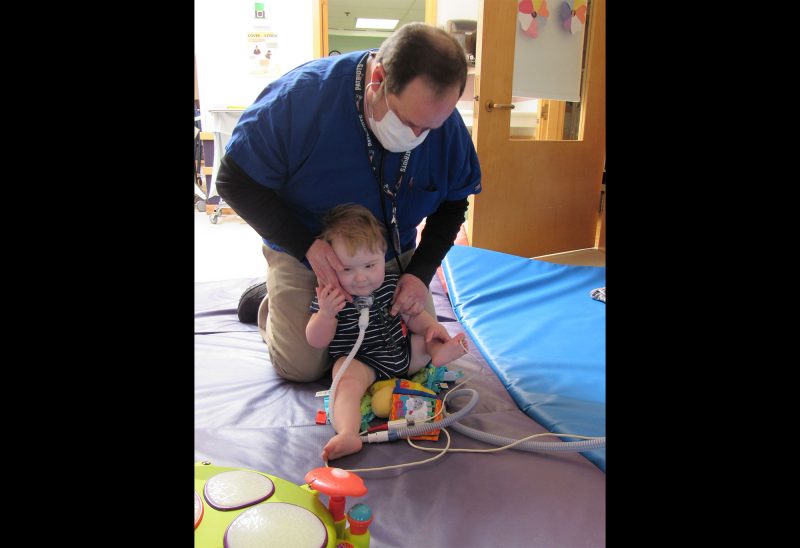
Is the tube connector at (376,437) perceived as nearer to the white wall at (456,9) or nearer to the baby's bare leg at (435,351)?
the baby's bare leg at (435,351)

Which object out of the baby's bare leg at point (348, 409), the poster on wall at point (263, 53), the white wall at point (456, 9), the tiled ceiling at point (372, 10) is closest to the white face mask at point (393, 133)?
the baby's bare leg at point (348, 409)

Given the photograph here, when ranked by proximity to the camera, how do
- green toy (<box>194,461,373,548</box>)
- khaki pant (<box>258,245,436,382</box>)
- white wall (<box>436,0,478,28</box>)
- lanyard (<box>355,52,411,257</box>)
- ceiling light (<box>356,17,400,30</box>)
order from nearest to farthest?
green toy (<box>194,461,373,548</box>) → lanyard (<box>355,52,411,257</box>) → khaki pant (<box>258,245,436,382</box>) → white wall (<box>436,0,478,28</box>) → ceiling light (<box>356,17,400,30</box>)

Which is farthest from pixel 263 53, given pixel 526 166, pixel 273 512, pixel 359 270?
pixel 273 512

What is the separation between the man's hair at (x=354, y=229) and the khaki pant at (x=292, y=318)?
0.21 metres

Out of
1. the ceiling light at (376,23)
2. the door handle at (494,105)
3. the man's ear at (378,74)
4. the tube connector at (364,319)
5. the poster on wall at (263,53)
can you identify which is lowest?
the tube connector at (364,319)

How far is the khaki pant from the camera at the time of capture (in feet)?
4.34

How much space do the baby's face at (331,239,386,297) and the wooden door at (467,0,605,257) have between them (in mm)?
1696

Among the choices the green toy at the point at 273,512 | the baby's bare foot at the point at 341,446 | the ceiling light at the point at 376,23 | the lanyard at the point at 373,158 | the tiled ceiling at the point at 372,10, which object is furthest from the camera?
the ceiling light at the point at 376,23

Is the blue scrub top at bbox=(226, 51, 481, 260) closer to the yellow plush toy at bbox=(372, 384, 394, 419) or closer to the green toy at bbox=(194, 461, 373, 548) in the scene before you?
the yellow plush toy at bbox=(372, 384, 394, 419)

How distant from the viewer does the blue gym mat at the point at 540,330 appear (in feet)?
3.88

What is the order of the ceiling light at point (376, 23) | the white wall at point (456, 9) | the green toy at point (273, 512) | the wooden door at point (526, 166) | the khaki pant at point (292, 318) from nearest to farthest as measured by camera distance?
the green toy at point (273, 512) → the khaki pant at point (292, 318) → the wooden door at point (526, 166) → the white wall at point (456, 9) → the ceiling light at point (376, 23)

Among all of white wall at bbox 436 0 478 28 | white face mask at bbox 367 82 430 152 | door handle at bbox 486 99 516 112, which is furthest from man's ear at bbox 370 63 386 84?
white wall at bbox 436 0 478 28

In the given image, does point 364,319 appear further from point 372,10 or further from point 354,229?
point 372,10
